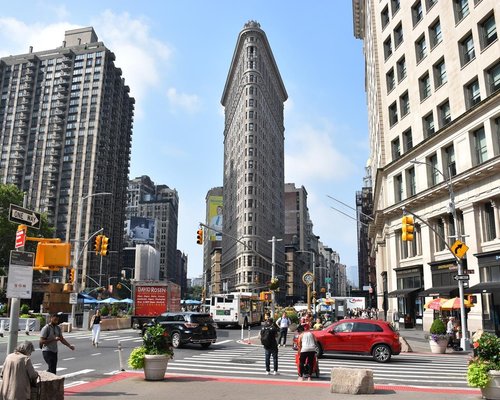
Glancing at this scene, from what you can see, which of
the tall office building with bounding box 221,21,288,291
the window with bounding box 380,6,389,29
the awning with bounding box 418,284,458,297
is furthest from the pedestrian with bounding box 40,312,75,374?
the tall office building with bounding box 221,21,288,291

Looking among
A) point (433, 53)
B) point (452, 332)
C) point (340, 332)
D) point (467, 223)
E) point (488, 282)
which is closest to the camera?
point (340, 332)

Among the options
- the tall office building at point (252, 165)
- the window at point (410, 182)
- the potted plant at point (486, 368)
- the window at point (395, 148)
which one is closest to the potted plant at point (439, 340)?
the potted plant at point (486, 368)

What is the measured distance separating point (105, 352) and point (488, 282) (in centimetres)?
2274

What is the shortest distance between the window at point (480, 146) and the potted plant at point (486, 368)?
75.9ft

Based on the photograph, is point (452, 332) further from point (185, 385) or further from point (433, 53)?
point (433, 53)

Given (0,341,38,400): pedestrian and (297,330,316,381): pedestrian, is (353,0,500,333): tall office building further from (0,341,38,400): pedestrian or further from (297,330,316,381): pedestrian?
(0,341,38,400): pedestrian

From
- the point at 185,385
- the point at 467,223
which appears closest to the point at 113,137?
the point at 467,223

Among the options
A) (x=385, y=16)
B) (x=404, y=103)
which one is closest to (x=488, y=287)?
(x=404, y=103)

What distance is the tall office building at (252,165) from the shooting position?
12181cm

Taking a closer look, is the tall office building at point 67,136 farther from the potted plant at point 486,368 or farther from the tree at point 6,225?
the potted plant at point 486,368

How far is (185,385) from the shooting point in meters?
12.9

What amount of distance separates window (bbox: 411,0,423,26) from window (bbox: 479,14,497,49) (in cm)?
915

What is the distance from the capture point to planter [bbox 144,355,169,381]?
44.3 ft

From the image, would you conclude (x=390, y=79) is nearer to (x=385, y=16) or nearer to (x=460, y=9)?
(x=385, y=16)
